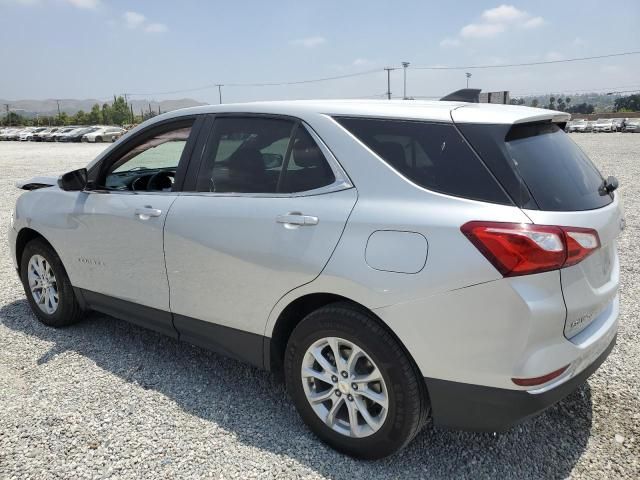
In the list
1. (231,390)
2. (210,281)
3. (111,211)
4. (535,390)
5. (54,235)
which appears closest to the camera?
(535,390)

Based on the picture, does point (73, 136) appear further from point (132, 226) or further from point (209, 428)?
point (209, 428)

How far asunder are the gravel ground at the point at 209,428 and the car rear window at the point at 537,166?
1.28 m

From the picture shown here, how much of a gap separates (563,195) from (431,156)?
23.3 inches

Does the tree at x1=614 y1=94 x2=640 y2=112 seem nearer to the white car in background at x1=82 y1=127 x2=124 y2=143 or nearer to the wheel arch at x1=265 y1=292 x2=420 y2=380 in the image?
the white car in background at x1=82 y1=127 x2=124 y2=143

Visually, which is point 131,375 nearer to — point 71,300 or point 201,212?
point 71,300

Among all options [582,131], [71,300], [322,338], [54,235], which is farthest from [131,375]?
[582,131]

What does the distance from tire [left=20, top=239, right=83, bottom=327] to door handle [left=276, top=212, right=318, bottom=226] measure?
2.35m

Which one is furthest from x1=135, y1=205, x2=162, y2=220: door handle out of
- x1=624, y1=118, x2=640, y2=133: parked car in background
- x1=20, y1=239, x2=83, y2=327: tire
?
x1=624, y1=118, x2=640, y2=133: parked car in background

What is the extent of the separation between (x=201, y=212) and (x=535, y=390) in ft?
6.45

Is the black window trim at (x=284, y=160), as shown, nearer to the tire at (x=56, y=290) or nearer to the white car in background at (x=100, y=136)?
the tire at (x=56, y=290)

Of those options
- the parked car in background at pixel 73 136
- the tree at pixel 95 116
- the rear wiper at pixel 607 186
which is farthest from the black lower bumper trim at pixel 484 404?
the tree at pixel 95 116

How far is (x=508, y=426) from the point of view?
7.36ft

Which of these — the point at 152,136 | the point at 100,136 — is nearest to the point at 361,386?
the point at 152,136

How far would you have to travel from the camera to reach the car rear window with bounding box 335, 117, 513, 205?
2.23 m
